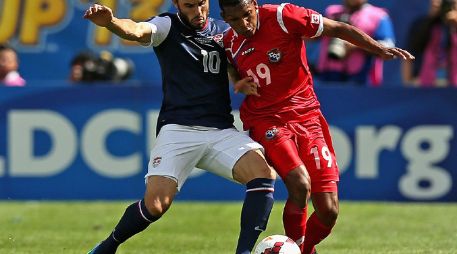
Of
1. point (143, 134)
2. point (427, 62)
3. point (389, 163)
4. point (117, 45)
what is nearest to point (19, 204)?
point (143, 134)

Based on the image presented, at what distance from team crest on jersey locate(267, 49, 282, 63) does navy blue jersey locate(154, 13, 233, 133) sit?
0.41 metres

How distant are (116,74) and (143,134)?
5.36 ft

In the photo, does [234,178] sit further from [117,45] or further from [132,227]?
[117,45]

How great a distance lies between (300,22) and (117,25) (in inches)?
59.1

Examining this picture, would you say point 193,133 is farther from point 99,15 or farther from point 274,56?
point 99,15

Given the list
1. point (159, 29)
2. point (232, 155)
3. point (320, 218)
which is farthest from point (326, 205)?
point (159, 29)

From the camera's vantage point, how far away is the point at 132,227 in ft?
27.6

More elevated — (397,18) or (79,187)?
(397,18)

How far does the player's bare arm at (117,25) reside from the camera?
7.83m

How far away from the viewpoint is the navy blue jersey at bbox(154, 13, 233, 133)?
8.67m

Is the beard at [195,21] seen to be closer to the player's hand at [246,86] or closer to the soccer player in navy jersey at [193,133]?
the soccer player in navy jersey at [193,133]

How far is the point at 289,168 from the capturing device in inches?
333

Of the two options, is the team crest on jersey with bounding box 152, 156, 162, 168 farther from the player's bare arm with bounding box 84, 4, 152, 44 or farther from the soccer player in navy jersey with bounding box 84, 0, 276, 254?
the player's bare arm with bounding box 84, 4, 152, 44

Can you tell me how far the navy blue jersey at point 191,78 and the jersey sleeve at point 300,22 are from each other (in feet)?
1.83
